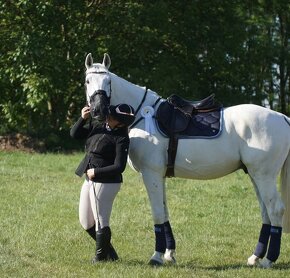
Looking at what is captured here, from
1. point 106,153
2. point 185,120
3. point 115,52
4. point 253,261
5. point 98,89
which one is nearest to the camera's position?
point 98,89

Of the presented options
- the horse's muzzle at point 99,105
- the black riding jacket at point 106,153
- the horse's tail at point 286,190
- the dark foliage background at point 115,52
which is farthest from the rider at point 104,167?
the dark foliage background at point 115,52

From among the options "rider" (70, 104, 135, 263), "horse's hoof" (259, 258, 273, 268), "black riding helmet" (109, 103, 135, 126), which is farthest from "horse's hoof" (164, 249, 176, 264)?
"black riding helmet" (109, 103, 135, 126)

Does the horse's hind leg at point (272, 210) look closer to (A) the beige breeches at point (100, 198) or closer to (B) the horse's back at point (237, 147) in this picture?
(B) the horse's back at point (237, 147)

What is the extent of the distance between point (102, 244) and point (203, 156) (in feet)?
4.67

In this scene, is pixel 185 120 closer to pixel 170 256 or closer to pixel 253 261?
pixel 170 256

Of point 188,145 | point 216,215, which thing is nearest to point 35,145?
point 216,215

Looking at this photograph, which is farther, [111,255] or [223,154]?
[111,255]

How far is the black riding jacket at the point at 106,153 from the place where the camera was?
5867 millimetres

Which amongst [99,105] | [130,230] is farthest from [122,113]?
[130,230]

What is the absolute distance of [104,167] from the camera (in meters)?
5.91

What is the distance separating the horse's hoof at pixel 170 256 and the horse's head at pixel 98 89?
176cm

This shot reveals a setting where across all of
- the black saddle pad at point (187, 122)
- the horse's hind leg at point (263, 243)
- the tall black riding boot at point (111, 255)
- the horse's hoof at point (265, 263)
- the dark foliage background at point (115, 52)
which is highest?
the dark foliage background at point (115, 52)

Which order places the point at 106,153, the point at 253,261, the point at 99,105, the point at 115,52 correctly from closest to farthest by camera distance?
the point at 99,105 < the point at 106,153 < the point at 253,261 < the point at 115,52

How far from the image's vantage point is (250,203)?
10.3 meters
